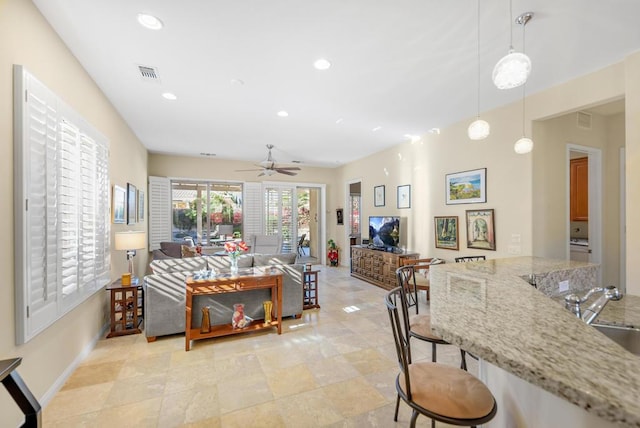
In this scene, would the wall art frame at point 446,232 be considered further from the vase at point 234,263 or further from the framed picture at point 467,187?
the vase at point 234,263

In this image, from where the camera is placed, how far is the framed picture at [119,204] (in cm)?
365

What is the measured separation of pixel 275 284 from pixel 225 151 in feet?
13.5

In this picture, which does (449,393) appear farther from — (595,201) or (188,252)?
(188,252)

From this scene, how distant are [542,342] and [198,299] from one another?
3.26m

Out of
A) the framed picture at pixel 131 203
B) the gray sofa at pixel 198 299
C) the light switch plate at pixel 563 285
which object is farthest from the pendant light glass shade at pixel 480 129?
the framed picture at pixel 131 203

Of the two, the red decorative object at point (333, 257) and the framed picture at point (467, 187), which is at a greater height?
the framed picture at point (467, 187)

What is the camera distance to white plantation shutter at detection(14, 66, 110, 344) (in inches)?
70.7

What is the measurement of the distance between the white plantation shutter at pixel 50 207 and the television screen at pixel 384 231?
184 inches

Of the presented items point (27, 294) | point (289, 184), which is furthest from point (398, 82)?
point (289, 184)

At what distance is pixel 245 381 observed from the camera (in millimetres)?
2373

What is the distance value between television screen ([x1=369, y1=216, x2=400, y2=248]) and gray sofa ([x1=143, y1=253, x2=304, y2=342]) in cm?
249

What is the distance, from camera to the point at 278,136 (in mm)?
5250

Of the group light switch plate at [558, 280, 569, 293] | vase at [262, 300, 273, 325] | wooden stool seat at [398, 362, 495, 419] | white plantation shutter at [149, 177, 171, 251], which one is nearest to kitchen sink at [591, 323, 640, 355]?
light switch plate at [558, 280, 569, 293]

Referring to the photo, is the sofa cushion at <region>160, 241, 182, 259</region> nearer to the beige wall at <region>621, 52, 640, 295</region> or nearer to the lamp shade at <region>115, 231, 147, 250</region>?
the lamp shade at <region>115, 231, 147, 250</region>
